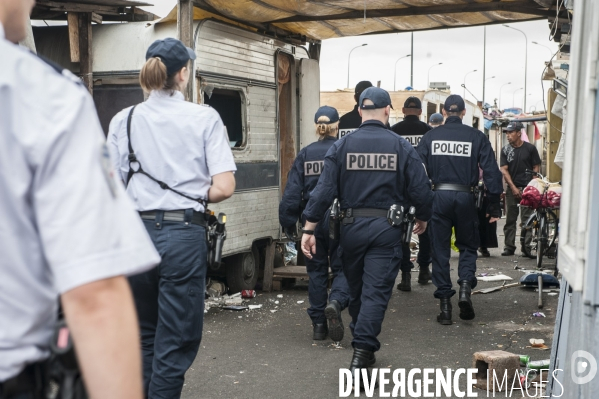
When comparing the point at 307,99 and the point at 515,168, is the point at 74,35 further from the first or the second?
the point at 515,168

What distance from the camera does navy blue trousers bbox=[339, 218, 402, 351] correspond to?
587 centimetres

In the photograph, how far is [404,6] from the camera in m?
9.93

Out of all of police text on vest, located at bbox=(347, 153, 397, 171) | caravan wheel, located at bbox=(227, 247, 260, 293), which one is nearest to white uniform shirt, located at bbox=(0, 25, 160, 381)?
police text on vest, located at bbox=(347, 153, 397, 171)

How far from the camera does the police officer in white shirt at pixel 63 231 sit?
4.75 feet

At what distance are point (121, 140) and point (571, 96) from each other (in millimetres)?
2227

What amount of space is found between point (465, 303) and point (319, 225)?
1741mm

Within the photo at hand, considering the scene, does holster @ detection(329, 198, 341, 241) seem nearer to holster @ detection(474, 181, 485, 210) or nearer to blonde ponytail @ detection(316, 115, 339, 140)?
blonde ponytail @ detection(316, 115, 339, 140)

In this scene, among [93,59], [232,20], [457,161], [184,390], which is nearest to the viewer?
[184,390]

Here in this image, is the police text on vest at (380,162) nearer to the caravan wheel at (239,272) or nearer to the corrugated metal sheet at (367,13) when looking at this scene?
the corrugated metal sheet at (367,13)

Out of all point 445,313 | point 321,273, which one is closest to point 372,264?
point 321,273

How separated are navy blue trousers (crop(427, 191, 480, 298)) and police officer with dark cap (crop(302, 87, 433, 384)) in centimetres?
192

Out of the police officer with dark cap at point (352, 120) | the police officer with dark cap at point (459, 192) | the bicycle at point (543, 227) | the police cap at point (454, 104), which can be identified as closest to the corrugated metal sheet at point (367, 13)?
the police officer with dark cap at point (352, 120)

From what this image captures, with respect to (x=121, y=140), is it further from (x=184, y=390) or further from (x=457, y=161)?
(x=457, y=161)

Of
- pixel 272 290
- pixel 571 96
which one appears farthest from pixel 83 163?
pixel 272 290
